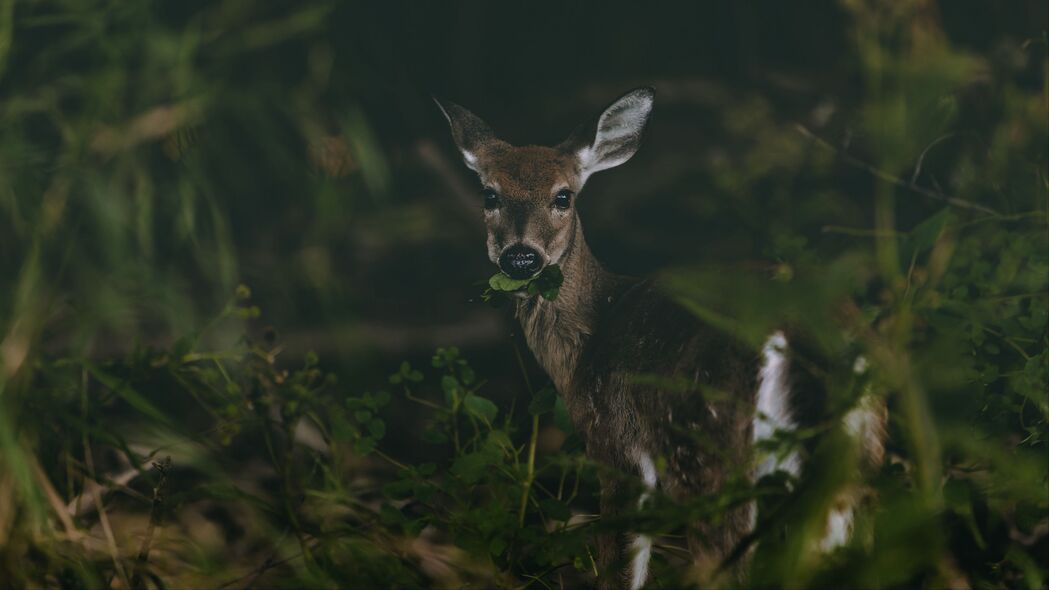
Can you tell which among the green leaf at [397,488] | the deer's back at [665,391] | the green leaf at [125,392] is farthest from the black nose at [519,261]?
the green leaf at [125,392]

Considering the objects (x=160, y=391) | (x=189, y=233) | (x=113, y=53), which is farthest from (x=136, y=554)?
(x=113, y=53)

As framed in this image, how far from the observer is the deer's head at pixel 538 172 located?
2936 millimetres

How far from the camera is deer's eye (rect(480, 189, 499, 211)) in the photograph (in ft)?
9.85

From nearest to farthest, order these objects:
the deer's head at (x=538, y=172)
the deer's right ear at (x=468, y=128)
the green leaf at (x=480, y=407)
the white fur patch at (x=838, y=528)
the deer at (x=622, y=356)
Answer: the white fur patch at (x=838, y=528) → the deer at (x=622, y=356) → the green leaf at (x=480, y=407) → the deer's head at (x=538, y=172) → the deer's right ear at (x=468, y=128)

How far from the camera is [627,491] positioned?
2582 mm

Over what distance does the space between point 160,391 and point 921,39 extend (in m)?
2.32

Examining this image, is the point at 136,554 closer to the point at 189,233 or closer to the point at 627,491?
the point at 189,233

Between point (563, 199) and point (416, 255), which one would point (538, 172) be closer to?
point (563, 199)

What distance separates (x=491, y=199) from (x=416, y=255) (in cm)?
35

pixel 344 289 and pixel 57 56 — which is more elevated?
pixel 57 56

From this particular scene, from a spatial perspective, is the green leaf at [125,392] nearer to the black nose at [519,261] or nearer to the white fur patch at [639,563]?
the black nose at [519,261]

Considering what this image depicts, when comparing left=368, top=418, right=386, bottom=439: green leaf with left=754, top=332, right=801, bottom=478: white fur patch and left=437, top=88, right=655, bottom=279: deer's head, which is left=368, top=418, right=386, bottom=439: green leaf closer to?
left=437, top=88, right=655, bottom=279: deer's head

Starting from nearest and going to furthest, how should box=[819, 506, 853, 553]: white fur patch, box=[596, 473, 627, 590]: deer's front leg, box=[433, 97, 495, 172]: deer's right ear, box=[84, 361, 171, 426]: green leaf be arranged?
box=[819, 506, 853, 553]: white fur patch < box=[84, 361, 171, 426]: green leaf < box=[596, 473, 627, 590]: deer's front leg < box=[433, 97, 495, 172]: deer's right ear

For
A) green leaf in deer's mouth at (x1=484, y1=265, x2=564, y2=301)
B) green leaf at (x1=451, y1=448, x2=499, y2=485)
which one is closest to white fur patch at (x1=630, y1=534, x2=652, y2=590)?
green leaf at (x1=451, y1=448, x2=499, y2=485)
